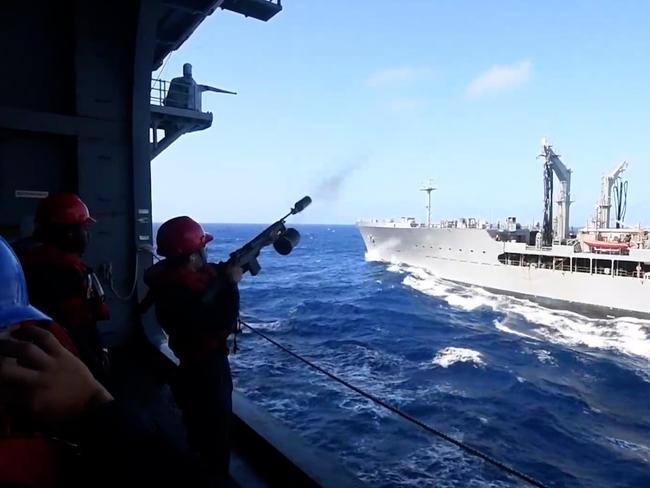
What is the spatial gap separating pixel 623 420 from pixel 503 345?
6256mm

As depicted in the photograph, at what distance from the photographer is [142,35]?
5.26 metres

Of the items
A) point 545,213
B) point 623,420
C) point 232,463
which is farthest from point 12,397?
point 545,213

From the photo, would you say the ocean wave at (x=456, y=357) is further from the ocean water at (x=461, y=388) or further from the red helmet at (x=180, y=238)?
the red helmet at (x=180, y=238)

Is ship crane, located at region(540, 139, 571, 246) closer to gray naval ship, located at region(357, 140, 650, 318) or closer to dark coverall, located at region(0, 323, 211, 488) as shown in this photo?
gray naval ship, located at region(357, 140, 650, 318)

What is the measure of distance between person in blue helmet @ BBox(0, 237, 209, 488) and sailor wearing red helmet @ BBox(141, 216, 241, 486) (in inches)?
76.2

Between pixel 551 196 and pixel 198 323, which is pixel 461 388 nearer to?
pixel 198 323

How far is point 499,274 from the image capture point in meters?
30.0

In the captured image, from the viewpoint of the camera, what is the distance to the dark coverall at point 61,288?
94.2 inches

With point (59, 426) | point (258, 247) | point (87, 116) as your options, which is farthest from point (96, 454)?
point (87, 116)

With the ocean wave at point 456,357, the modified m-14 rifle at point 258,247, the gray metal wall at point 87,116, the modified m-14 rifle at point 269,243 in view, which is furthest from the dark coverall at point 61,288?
the ocean wave at point 456,357

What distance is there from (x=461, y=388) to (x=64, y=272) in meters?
11.5

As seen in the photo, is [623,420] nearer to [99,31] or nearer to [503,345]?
[503,345]

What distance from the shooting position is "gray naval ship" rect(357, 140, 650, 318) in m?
24.2

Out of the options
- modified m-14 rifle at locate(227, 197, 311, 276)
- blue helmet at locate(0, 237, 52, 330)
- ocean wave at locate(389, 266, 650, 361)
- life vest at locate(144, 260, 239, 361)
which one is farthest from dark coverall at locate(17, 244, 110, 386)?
ocean wave at locate(389, 266, 650, 361)
